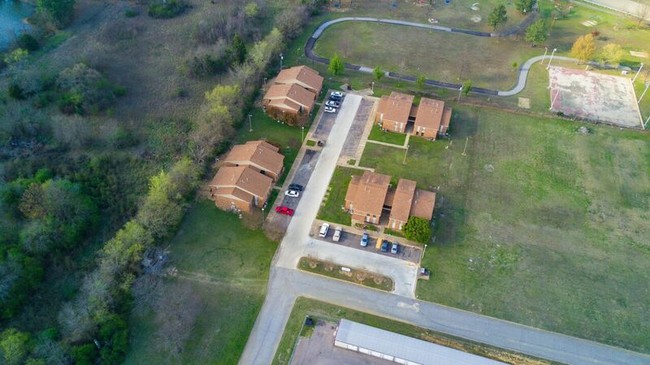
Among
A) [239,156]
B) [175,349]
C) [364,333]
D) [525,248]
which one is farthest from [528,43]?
[175,349]

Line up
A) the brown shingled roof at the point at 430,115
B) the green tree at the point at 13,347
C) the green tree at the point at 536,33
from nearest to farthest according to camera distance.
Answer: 1. the green tree at the point at 13,347
2. the brown shingled roof at the point at 430,115
3. the green tree at the point at 536,33

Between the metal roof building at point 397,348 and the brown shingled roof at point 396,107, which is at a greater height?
the brown shingled roof at point 396,107

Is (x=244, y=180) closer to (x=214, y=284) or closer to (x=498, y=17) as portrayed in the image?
(x=214, y=284)

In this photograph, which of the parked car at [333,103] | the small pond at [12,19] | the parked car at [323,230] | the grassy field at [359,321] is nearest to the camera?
the grassy field at [359,321]

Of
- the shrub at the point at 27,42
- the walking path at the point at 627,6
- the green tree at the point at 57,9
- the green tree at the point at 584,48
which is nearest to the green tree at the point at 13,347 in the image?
the shrub at the point at 27,42

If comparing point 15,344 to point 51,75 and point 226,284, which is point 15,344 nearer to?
point 226,284

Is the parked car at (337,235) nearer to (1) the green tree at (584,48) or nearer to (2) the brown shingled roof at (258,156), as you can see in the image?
(2) the brown shingled roof at (258,156)
